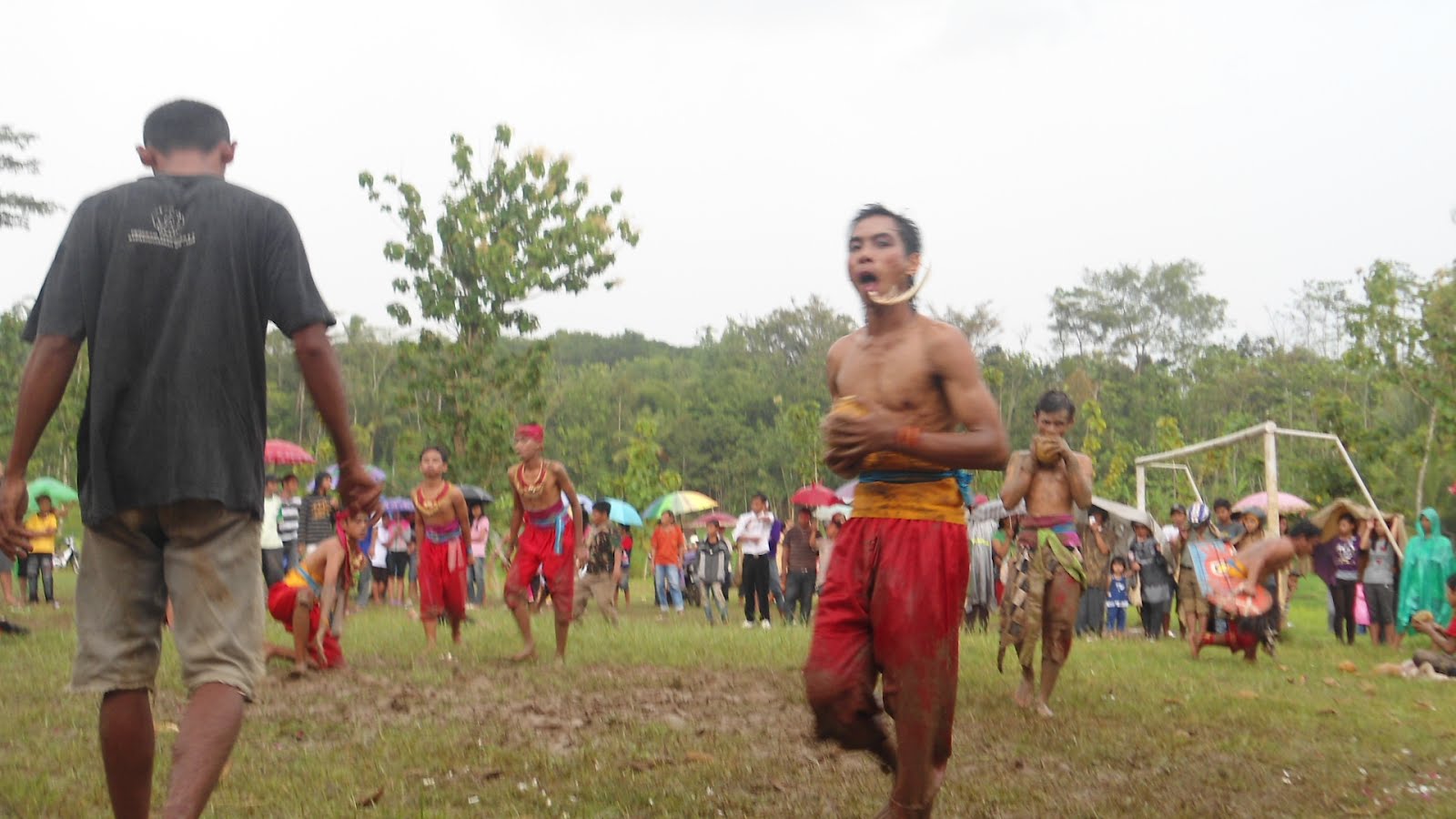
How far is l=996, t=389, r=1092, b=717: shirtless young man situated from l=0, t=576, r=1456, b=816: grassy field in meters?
0.39

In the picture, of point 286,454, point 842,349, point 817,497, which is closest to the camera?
point 842,349

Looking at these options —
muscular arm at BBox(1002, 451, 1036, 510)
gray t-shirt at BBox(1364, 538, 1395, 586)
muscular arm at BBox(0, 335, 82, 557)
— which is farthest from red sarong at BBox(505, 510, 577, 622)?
gray t-shirt at BBox(1364, 538, 1395, 586)

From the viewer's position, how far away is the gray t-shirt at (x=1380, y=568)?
1627cm

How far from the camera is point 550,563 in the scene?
10.6 metres

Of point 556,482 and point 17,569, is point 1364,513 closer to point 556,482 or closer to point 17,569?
point 556,482

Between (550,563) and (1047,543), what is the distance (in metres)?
4.12

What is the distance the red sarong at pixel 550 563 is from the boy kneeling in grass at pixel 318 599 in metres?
1.26

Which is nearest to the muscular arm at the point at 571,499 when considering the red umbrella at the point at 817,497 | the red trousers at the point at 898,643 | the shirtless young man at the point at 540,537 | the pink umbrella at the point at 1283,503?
the shirtless young man at the point at 540,537

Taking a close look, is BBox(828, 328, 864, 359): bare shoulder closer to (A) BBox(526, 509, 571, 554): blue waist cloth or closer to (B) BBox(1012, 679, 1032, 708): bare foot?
(B) BBox(1012, 679, 1032, 708): bare foot

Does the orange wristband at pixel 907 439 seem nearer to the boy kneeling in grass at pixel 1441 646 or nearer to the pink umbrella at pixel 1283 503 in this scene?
the boy kneeling in grass at pixel 1441 646

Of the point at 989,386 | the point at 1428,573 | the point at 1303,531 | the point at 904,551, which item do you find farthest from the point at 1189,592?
the point at 989,386

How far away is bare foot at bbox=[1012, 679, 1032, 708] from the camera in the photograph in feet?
27.6

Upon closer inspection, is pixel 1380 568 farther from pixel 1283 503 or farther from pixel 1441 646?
pixel 1283 503

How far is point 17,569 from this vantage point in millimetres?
20562
